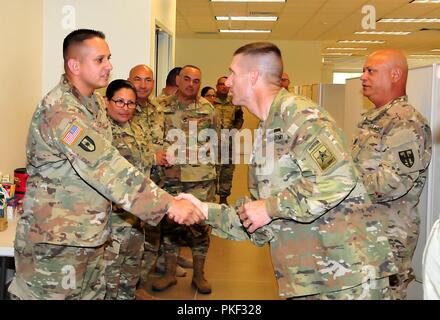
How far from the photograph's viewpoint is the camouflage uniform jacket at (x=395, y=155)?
2.72 m

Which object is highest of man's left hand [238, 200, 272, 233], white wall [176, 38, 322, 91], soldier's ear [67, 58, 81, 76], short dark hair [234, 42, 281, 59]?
white wall [176, 38, 322, 91]

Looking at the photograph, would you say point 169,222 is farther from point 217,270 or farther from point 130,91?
point 130,91

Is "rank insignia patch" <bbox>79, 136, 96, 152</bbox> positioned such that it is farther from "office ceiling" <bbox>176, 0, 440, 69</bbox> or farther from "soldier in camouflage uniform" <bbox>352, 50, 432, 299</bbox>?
"office ceiling" <bbox>176, 0, 440, 69</bbox>

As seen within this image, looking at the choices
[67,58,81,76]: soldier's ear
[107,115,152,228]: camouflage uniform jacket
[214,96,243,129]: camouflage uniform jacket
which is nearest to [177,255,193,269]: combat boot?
[107,115,152,228]: camouflage uniform jacket

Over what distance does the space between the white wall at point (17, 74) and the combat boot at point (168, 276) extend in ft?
4.55

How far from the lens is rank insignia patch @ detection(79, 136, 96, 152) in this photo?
222cm

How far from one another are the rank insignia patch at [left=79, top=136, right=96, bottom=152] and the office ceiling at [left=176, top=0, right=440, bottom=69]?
7.57 metres

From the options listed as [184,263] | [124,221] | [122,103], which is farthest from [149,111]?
[184,263]

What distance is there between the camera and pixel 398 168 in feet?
8.99

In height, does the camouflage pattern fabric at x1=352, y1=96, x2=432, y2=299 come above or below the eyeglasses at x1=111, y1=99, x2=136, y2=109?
below

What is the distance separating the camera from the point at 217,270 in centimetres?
484
